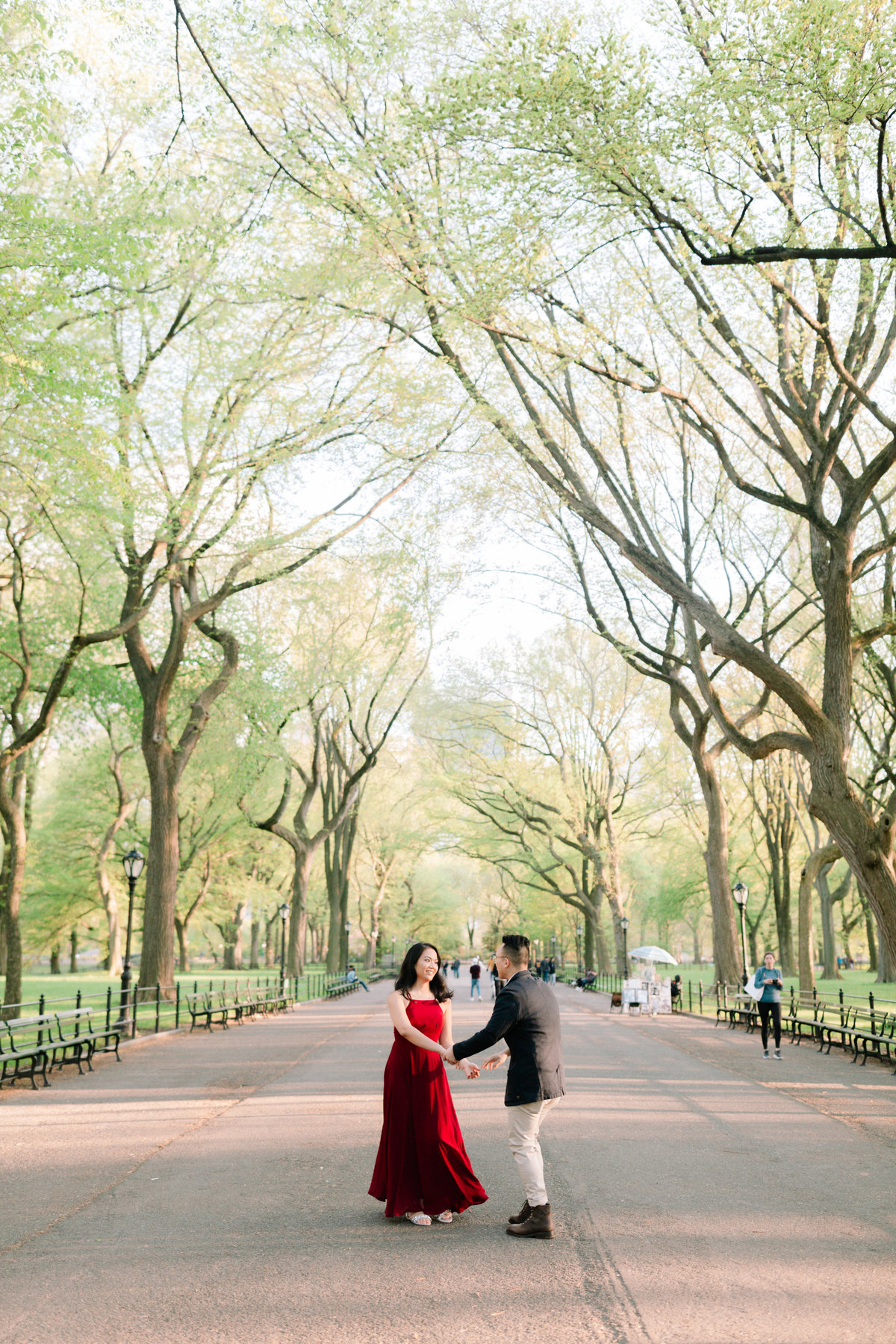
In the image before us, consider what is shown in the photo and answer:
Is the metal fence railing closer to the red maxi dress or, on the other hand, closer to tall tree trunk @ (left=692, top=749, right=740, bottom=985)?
the red maxi dress

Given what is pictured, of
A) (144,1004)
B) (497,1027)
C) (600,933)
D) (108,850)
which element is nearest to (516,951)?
(497,1027)

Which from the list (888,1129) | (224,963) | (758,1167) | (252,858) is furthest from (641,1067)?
(224,963)

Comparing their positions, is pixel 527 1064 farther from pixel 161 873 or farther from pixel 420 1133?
pixel 161 873

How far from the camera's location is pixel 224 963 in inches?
2687

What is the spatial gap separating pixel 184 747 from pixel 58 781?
34.8 m

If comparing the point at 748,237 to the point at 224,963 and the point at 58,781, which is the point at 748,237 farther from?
the point at 224,963

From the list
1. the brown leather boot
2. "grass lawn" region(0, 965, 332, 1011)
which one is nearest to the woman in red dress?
the brown leather boot

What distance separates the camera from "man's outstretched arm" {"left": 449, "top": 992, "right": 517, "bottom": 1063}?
607 centimetres

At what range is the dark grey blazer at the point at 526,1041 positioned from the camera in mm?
6043

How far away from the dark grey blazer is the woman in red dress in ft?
0.89

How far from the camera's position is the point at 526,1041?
20.2 feet

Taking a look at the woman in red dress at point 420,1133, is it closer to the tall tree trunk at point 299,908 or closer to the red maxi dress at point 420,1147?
the red maxi dress at point 420,1147

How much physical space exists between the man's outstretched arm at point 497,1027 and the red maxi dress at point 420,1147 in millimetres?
313

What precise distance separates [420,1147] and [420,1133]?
0.08m
